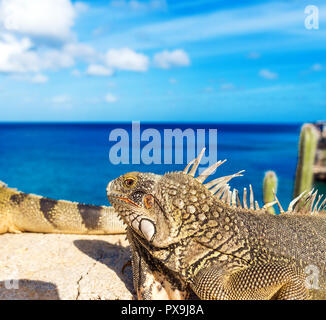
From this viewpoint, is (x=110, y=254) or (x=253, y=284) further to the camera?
(x=110, y=254)

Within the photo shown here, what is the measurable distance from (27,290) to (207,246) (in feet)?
7.30

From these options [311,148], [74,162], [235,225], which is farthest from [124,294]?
→ [74,162]

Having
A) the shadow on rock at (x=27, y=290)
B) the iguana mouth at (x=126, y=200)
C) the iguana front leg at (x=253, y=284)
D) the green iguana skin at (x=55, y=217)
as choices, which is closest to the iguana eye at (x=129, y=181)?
the iguana mouth at (x=126, y=200)

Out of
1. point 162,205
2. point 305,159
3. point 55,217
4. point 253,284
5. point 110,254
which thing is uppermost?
point 305,159

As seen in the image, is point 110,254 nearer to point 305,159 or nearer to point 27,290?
point 27,290

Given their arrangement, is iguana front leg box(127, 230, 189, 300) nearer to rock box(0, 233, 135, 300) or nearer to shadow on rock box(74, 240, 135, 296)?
rock box(0, 233, 135, 300)

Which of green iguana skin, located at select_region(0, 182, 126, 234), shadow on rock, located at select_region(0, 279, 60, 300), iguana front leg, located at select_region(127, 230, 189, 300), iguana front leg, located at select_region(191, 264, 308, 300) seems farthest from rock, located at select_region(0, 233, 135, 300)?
iguana front leg, located at select_region(191, 264, 308, 300)

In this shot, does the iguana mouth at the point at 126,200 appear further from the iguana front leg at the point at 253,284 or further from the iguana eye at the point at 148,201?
the iguana front leg at the point at 253,284

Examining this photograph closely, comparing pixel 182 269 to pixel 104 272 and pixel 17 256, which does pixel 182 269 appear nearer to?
pixel 104 272

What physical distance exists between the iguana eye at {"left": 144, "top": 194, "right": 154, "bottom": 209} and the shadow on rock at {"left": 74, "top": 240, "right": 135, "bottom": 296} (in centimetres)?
144

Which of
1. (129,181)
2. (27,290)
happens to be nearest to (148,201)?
(129,181)

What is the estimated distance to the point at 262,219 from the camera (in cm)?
361

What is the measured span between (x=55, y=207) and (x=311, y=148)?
7.14 metres

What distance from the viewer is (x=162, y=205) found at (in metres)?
3.25
